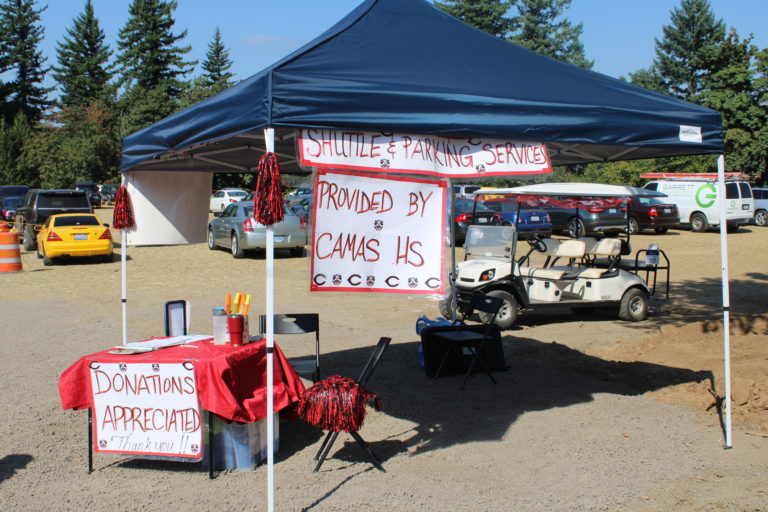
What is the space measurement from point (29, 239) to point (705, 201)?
23663mm

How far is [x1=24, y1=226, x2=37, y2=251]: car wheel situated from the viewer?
21.5 m

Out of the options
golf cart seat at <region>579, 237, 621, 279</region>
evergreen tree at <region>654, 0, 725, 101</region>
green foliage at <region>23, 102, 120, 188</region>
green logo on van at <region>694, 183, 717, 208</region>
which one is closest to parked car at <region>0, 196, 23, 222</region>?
green foliage at <region>23, 102, 120, 188</region>

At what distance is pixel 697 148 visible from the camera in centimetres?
550

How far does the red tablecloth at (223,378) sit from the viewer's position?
479 centimetres

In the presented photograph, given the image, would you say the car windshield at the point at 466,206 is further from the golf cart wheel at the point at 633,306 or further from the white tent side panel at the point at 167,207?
the white tent side panel at the point at 167,207

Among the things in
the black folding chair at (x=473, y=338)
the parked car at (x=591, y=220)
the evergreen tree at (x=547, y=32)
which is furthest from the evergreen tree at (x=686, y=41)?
the black folding chair at (x=473, y=338)

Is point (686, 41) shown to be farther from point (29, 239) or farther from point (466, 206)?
point (29, 239)

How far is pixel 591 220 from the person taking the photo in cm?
2375

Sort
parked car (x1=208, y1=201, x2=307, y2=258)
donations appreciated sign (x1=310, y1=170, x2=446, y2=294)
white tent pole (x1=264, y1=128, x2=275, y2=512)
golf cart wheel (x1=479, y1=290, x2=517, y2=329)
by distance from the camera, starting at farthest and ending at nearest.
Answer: parked car (x1=208, y1=201, x2=307, y2=258) → golf cart wheel (x1=479, y1=290, x2=517, y2=329) → donations appreciated sign (x1=310, y1=170, x2=446, y2=294) → white tent pole (x1=264, y1=128, x2=275, y2=512)

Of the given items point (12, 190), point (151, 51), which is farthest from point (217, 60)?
point (12, 190)

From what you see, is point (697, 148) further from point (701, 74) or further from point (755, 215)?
point (701, 74)

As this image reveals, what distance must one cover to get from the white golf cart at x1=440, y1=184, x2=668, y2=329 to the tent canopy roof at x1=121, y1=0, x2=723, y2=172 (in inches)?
165

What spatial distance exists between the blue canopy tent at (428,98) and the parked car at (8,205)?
2719 centimetres

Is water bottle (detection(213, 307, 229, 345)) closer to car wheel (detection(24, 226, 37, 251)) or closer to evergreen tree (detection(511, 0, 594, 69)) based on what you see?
car wheel (detection(24, 226, 37, 251))
